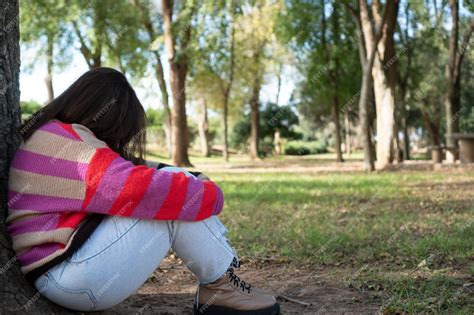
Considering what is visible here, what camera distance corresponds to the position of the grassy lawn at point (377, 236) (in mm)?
3496

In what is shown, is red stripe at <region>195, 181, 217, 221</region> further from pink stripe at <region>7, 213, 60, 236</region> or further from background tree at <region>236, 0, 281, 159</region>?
background tree at <region>236, 0, 281, 159</region>

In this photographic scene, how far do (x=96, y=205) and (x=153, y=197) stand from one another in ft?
0.78

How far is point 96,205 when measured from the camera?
238 centimetres

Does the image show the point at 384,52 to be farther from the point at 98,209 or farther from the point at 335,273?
the point at 98,209

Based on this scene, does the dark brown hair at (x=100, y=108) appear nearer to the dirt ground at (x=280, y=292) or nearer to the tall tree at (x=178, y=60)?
the dirt ground at (x=280, y=292)

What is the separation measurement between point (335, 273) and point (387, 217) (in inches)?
106

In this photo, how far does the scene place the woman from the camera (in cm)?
239

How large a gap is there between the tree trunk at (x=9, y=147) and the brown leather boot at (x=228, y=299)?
2.23ft

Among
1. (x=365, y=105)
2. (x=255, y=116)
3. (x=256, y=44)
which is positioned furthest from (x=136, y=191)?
(x=255, y=116)

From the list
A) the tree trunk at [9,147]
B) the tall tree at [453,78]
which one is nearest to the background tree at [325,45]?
the tall tree at [453,78]

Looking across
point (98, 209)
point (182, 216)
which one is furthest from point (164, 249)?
point (98, 209)

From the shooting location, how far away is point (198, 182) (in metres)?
2.55

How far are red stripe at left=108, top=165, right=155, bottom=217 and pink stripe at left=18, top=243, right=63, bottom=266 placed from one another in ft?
0.97

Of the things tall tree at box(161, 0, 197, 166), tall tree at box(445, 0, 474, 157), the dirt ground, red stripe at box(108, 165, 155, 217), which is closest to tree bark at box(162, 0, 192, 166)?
tall tree at box(161, 0, 197, 166)
